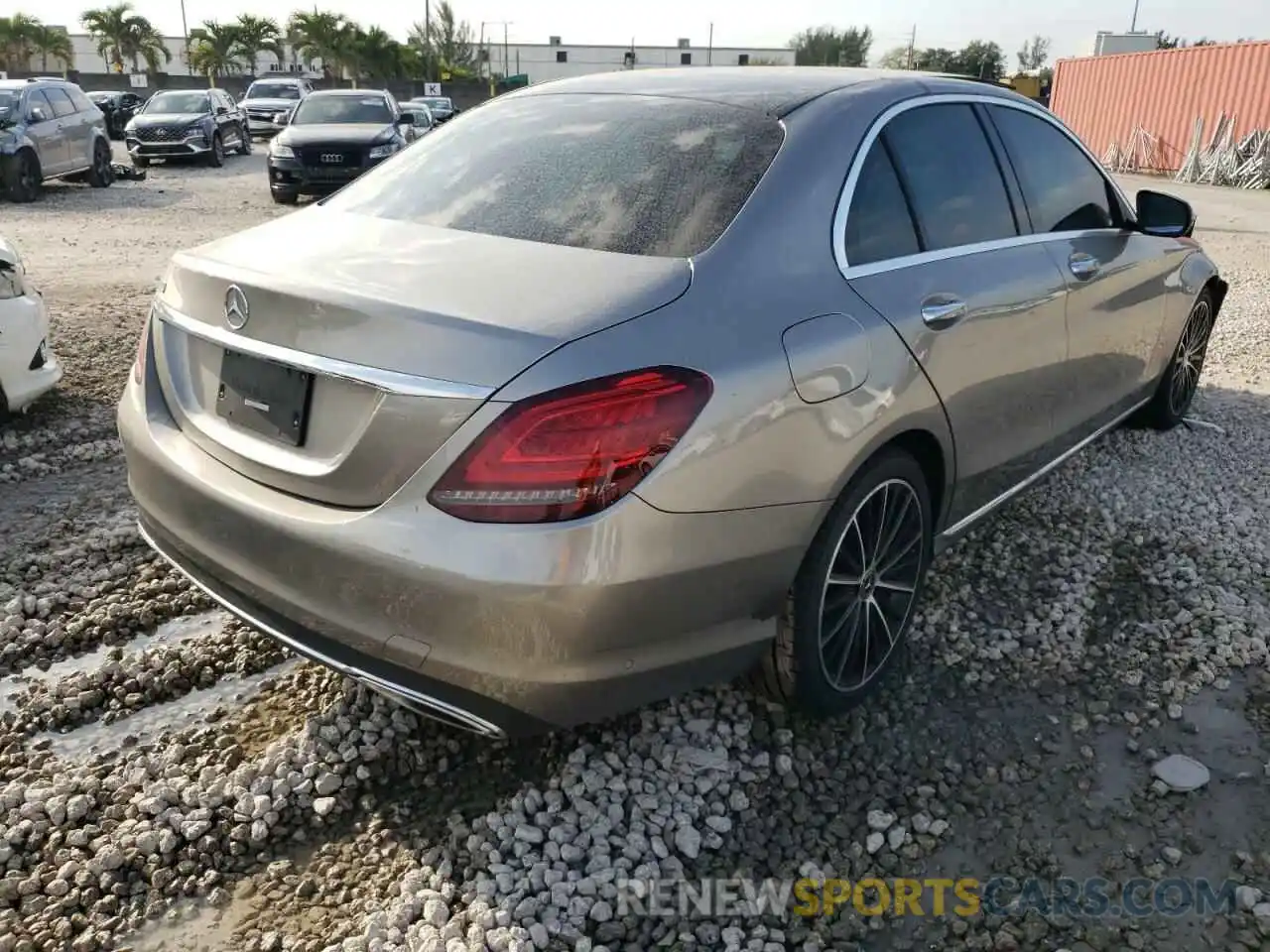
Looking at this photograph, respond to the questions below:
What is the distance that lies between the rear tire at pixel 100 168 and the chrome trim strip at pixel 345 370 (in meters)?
16.8

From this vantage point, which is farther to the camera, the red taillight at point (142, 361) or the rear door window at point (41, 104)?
the rear door window at point (41, 104)

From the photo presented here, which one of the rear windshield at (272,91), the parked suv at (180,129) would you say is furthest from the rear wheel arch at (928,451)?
the rear windshield at (272,91)

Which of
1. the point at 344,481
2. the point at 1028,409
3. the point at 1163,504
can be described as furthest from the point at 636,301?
the point at 1163,504

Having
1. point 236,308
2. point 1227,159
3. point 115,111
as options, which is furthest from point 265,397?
point 115,111

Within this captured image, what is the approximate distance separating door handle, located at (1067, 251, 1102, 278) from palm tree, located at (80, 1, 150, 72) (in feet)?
232

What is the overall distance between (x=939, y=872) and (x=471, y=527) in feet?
4.50

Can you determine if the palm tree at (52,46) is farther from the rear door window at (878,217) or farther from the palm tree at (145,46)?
the rear door window at (878,217)

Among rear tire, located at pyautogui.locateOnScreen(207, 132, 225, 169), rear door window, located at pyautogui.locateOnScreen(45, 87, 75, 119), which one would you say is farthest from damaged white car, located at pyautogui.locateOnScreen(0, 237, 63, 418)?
rear tire, located at pyautogui.locateOnScreen(207, 132, 225, 169)

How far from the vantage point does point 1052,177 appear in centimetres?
380

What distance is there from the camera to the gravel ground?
2.23 m

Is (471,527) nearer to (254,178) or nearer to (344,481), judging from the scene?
(344,481)

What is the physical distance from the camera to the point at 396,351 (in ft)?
6.86

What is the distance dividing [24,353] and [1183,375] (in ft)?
18.4

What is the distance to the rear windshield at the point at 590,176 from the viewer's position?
2498 millimetres
